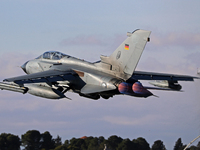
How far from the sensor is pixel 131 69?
1543 inches

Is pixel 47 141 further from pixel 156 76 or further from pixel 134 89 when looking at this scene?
pixel 134 89

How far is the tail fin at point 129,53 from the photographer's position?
3894 cm

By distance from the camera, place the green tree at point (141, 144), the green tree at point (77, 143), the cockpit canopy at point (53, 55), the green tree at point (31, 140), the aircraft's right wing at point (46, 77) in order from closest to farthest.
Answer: the aircraft's right wing at point (46, 77)
the cockpit canopy at point (53, 55)
the green tree at point (31, 140)
the green tree at point (141, 144)
the green tree at point (77, 143)

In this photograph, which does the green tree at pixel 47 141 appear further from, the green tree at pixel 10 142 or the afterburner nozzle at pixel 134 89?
the afterburner nozzle at pixel 134 89

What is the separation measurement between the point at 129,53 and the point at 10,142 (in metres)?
42.7

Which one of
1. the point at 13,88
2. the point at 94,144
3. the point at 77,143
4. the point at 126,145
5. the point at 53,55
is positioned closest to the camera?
the point at 13,88

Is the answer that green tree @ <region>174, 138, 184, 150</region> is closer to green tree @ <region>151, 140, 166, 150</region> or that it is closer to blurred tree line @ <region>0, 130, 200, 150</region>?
blurred tree line @ <region>0, 130, 200, 150</region>

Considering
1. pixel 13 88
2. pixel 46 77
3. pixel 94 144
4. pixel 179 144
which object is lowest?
pixel 179 144

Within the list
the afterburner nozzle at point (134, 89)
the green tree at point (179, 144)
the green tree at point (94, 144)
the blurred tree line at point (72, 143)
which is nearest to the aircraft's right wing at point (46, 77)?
the afterburner nozzle at point (134, 89)

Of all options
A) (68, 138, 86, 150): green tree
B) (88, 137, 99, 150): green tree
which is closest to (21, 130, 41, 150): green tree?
(68, 138, 86, 150): green tree

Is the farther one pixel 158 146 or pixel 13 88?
pixel 158 146

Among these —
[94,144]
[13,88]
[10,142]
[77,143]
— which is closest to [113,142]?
[94,144]

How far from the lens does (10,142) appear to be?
249 feet

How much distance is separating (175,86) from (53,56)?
1299 centimetres
